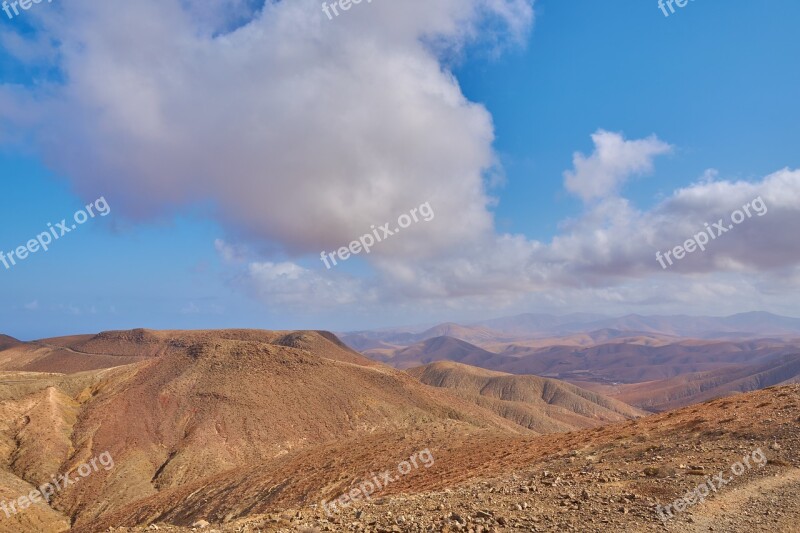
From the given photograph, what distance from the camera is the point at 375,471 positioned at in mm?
26656

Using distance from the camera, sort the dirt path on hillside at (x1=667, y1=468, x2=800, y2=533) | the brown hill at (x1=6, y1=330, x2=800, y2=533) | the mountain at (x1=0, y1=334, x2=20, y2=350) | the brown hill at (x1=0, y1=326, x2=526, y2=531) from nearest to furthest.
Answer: the dirt path on hillside at (x1=667, y1=468, x2=800, y2=533), the brown hill at (x1=6, y1=330, x2=800, y2=533), the brown hill at (x1=0, y1=326, x2=526, y2=531), the mountain at (x1=0, y1=334, x2=20, y2=350)

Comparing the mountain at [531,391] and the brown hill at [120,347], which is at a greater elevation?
the brown hill at [120,347]

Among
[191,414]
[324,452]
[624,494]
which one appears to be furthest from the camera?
[191,414]

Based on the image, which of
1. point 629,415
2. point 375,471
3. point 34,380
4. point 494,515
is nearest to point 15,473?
point 34,380

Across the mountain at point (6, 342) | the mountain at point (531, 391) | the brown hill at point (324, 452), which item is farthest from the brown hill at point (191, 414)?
the mountain at point (6, 342)

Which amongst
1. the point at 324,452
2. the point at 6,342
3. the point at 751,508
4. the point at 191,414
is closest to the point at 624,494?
the point at 751,508

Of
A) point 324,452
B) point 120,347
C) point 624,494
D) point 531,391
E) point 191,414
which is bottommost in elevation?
point 531,391

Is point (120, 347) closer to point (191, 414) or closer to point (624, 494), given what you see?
point (191, 414)

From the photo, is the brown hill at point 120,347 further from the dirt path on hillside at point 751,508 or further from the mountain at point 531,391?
the dirt path on hillside at point 751,508

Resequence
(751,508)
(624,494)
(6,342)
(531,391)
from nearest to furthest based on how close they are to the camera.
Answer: (751,508) → (624,494) → (6,342) → (531,391)

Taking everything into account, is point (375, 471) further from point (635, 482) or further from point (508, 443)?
point (635, 482)

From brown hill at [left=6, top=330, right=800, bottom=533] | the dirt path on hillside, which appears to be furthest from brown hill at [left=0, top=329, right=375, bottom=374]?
the dirt path on hillside

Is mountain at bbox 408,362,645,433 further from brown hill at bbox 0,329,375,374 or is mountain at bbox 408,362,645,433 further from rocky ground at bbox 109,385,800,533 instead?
rocky ground at bbox 109,385,800,533

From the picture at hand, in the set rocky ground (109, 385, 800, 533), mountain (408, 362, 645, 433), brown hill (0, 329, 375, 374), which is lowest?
mountain (408, 362, 645, 433)
